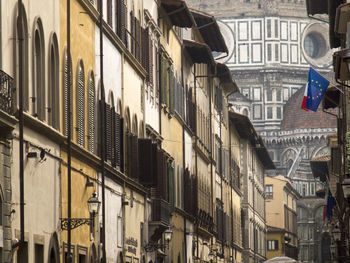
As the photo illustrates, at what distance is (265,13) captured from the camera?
18338 centimetres

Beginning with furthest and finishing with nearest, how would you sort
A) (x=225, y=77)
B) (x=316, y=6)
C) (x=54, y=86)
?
(x=225, y=77) < (x=316, y=6) < (x=54, y=86)

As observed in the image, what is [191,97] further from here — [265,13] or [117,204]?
[265,13]

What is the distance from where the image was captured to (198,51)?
162 feet

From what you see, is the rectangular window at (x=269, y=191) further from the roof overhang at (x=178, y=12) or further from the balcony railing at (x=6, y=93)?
the balcony railing at (x=6, y=93)

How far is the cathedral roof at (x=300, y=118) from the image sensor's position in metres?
177

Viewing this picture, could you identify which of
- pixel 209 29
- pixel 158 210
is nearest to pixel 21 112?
pixel 158 210

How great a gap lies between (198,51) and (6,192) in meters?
32.2

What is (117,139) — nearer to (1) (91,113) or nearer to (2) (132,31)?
(1) (91,113)

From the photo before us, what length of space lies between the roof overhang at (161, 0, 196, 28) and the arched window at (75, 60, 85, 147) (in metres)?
15.4

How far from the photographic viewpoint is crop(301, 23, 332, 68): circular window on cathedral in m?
186

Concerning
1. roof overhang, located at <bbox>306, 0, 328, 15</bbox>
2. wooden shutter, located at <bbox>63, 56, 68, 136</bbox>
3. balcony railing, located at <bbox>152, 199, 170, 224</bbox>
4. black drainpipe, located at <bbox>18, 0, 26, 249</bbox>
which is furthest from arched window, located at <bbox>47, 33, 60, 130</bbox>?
roof overhang, located at <bbox>306, 0, 328, 15</bbox>

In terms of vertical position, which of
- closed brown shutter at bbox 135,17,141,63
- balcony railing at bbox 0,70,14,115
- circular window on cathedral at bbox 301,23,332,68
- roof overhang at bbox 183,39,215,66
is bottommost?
balcony railing at bbox 0,70,14,115

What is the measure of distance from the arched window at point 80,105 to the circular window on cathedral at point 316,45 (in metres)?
161

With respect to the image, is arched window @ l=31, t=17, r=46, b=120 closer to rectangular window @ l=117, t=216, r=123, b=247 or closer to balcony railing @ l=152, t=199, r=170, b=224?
rectangular window @ l=117, t=216, r=123, b=247
